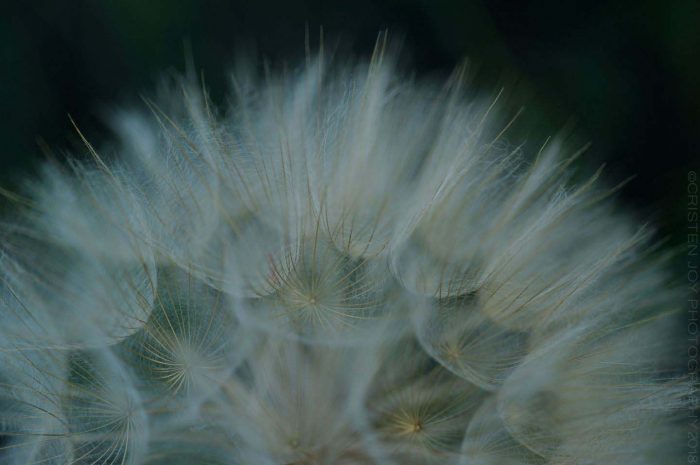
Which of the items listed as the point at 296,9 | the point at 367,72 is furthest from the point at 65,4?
the point at 367,72

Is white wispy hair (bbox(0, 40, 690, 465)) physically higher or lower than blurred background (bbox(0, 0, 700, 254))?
lower

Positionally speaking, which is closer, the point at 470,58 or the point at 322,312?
the point at 322,312

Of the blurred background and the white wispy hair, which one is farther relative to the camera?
the blurred background

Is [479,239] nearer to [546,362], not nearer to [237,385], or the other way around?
[546,362]

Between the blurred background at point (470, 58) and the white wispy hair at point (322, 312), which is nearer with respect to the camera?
the white wispy hair at point (322, 312)

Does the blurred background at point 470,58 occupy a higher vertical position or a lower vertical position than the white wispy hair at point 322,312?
higher
